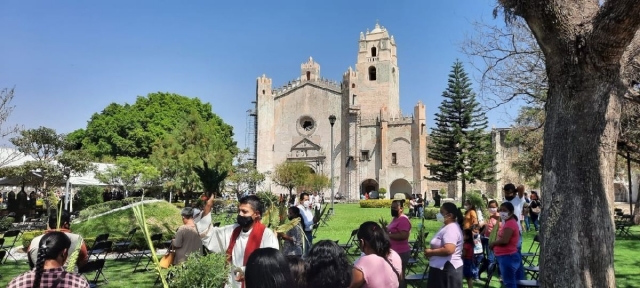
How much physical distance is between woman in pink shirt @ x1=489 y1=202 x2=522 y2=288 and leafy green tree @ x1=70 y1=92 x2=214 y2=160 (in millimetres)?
34983

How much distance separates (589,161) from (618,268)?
5894 mm

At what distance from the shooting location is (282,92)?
48.0 meters

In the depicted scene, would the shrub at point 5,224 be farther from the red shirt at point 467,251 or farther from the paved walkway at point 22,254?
the red shirt at point 467,251

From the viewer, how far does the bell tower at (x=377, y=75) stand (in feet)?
154

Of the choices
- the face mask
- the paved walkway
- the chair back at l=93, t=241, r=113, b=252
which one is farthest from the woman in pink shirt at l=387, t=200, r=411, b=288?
the paved walkway

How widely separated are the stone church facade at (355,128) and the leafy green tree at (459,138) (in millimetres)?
7573

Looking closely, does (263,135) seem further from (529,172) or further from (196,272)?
(196,272)

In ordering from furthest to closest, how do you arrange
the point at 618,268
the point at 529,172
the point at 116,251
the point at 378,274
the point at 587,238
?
the point at 529,172, the point at 116,251, the point at 618,268, the point at 587,238, the point at 378,274

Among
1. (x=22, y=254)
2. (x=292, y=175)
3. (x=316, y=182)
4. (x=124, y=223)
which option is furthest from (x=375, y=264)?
(x=316, y=182)

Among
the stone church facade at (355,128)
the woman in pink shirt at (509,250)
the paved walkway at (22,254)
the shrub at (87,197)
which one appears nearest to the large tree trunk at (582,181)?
the woman in pink shirt at (509,250)

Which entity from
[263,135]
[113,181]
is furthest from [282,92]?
[113,181]

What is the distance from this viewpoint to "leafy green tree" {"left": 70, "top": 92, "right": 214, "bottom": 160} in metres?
38.6

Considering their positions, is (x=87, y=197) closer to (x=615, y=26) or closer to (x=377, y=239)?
(x=377, y=239)

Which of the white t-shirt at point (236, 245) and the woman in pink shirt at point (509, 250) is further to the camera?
the woman in pink shirt at point (509, 250)
